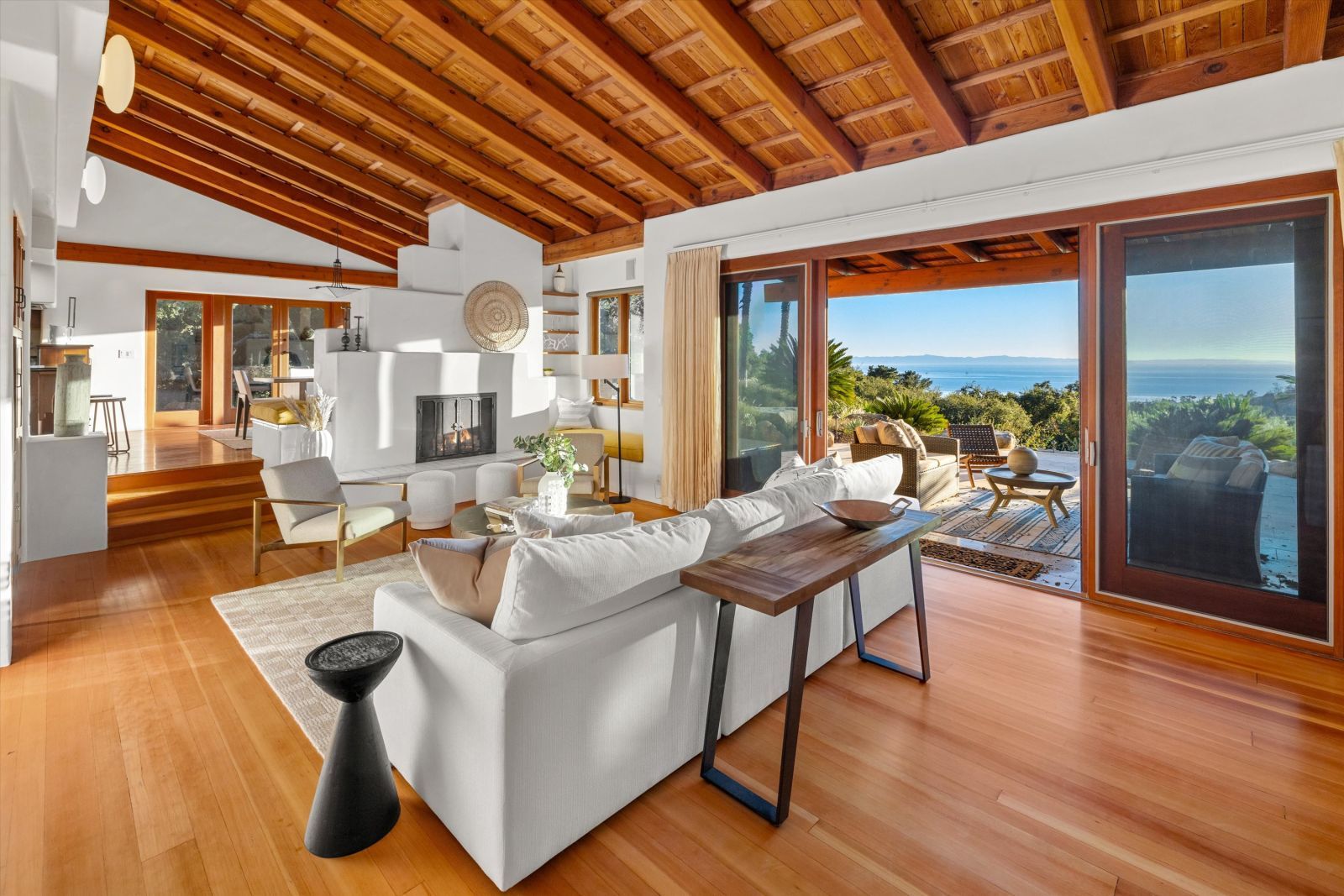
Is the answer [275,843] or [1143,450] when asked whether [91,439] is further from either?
[1143,450]

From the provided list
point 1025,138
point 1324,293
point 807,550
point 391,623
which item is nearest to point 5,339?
point 391,623

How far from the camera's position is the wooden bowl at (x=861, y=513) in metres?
2.49

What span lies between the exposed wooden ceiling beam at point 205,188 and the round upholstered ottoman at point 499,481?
5.29m

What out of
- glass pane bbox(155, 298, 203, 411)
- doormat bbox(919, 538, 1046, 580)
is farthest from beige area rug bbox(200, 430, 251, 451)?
doormat bbox(919, 538, 1046, 580)

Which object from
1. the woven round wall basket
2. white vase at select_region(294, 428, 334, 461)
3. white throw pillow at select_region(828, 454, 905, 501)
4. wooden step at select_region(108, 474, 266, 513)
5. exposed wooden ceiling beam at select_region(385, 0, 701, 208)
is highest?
exposed wooden ceiling beam at select_region(385, 0, 701, 208)

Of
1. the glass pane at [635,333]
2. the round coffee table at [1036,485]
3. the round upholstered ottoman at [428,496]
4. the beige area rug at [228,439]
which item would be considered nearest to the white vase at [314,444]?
the round upholstered ottoman at [428,496]

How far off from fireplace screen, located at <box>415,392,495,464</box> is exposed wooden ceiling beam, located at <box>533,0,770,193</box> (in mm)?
3454

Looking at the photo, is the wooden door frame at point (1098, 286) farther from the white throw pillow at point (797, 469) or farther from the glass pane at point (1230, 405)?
the white throw pillow at point (797, 469)

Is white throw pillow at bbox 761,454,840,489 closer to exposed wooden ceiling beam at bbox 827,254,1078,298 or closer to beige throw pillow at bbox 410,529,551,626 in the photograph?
beige throw pillow at bbox 410,529,551,626

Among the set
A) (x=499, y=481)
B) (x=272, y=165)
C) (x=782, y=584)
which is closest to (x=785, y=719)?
(x=782, y=584)

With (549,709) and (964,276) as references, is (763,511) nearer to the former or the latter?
(549,709)

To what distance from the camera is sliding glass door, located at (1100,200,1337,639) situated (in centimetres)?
306

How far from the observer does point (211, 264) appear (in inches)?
320

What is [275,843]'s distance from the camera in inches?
70.4
